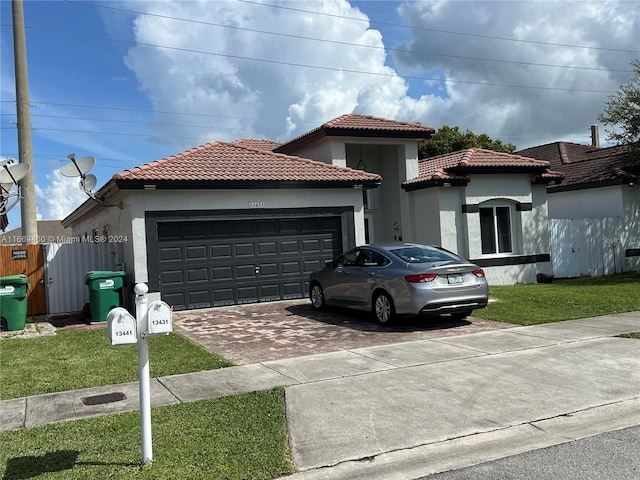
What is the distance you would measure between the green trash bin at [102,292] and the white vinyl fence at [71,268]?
223 cm

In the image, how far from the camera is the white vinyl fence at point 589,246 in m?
19.4

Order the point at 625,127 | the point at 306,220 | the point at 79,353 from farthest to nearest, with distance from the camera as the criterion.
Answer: the point at 625,127
the point at 306,220
the point at 79,353

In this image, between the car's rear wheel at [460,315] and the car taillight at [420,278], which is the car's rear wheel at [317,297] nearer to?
the car's rear wheel at [460,315]

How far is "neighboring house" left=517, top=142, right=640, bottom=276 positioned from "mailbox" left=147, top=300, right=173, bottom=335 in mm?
17412

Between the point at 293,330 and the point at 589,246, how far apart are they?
13.8 m

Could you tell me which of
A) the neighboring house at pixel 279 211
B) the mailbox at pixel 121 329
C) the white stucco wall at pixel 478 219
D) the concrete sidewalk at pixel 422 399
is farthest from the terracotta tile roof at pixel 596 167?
the mailbox at pixel 121 329

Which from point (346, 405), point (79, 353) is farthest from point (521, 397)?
point (79, 353)

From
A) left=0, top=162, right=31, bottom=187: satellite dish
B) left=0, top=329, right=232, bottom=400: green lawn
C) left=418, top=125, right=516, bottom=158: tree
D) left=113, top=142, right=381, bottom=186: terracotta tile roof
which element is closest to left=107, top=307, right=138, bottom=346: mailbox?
left=0, top=329, right=232, bottom=400: green lawn

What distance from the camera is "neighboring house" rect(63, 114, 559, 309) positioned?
13547 mm

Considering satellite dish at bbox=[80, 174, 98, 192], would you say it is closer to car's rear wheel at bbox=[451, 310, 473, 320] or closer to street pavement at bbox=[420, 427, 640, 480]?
car's rear wheel at bbox=[451, 310, 473, 320]

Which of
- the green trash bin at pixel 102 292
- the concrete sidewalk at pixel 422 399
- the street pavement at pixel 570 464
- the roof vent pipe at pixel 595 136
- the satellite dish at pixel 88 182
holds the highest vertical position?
the roof vent pipe at pixel 595 136

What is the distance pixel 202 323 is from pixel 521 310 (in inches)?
269

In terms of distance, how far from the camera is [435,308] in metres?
10.0

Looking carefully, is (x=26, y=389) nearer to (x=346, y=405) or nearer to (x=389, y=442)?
(x=346, y=405)
